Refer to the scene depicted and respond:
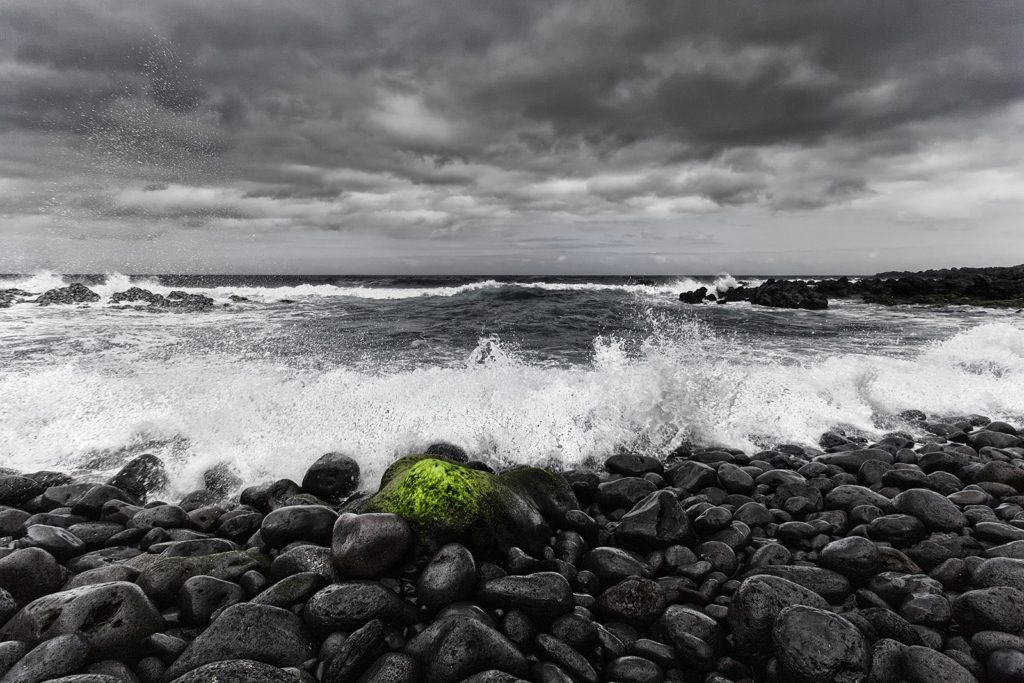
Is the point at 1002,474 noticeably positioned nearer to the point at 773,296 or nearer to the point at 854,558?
the point at 854,558

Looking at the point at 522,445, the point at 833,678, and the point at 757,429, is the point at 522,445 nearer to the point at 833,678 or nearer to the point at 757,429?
the point at 757,429

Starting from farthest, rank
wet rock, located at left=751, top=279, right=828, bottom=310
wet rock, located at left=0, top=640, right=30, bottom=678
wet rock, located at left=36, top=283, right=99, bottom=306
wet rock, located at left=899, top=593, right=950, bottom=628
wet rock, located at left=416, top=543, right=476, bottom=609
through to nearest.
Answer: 1. wet rock, located at left=751, top=279, right=828, bottom=310
2. wet rock, located at left=36, top=283, right=99, bottom=306
3. wet rock, located at left=416, top=543, right=476, bottom=609
4. wet rock, located at left=899, top=593, right=950, bottom=628
5. wet rock, located at left=0, top=640, right=30, bottom=678

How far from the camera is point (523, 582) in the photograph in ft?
9.96

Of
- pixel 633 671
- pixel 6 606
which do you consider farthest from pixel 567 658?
pixel 6 606

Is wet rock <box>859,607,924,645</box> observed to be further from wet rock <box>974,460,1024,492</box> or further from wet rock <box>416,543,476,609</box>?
wet rock <box>974,460,1024,492</box>

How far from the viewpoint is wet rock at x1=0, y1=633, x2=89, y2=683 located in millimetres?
2281

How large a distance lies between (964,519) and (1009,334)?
10076 mm

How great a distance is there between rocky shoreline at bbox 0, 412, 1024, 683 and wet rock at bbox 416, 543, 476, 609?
0.04 ft

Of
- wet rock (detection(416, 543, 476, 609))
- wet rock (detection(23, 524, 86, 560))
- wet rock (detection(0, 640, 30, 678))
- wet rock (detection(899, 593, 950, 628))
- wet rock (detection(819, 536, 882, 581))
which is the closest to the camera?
wet rock (detection(0, 640, 30, 678))

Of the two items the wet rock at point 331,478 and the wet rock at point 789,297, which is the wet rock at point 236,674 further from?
the wet rock at point 789,297

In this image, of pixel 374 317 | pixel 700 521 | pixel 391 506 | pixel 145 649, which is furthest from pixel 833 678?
pixel 374 317

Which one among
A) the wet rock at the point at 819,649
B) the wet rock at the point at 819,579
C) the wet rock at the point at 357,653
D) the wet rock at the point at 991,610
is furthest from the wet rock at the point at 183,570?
the wet rock at the point at 991,610

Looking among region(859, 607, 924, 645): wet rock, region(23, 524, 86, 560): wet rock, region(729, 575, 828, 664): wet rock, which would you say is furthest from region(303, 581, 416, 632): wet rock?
region(859, 607, 924, 645): wet rock

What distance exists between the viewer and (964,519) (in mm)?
3941
